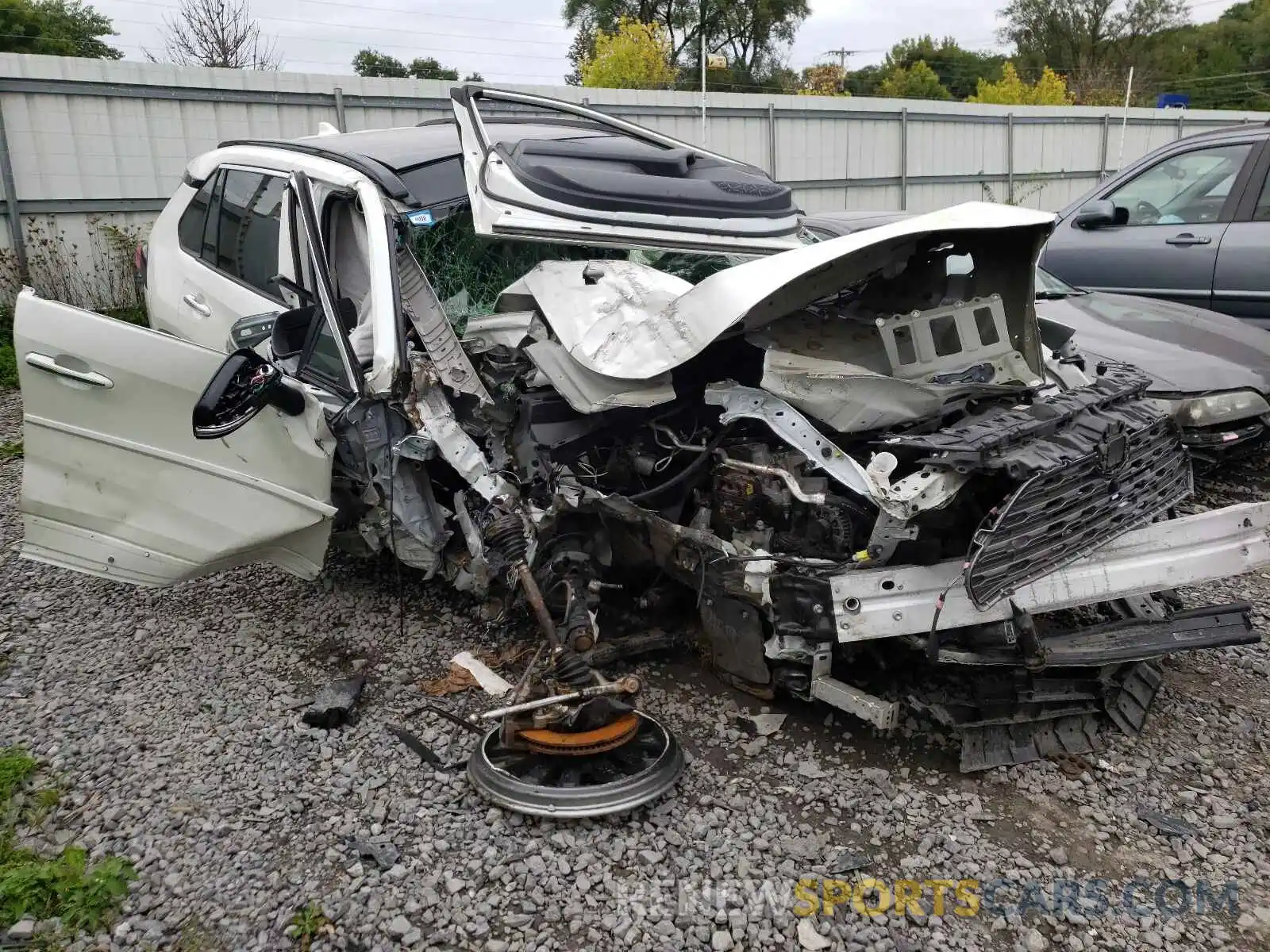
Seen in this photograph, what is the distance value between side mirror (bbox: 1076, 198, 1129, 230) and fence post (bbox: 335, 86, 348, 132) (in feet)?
24.2

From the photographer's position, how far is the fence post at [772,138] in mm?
13414

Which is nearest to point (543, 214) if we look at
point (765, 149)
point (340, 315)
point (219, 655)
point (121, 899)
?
point (340, 315)

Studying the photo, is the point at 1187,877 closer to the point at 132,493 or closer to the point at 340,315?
the point at 340,315

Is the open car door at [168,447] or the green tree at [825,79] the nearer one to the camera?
the open car door at [168,447]

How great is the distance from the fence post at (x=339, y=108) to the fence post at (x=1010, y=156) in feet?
37.0

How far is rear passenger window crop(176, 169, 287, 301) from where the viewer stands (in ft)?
13.9

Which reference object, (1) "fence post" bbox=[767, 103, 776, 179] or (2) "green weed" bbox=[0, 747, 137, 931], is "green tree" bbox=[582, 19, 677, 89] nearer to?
(1) "fence post" bbox=[767, 103, 776, 179]

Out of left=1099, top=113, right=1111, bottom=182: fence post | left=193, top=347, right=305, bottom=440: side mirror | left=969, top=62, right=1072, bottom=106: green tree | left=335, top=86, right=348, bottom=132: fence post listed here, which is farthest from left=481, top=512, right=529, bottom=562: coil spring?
left=969, top=62, right=1072, bottom=106: green tree

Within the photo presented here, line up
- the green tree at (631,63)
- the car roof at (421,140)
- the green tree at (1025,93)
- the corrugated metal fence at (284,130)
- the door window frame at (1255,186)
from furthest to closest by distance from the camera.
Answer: the green tree at (1025,93) < the green tree at (631,63) < the corrugated metal fence at (284,130) < the door window frame at (1255,186) < the car roof at (421,140)

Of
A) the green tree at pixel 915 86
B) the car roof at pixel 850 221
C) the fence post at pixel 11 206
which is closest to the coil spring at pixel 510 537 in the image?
the car roof at pixel 850 221

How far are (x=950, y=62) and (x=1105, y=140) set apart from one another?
90.6ft

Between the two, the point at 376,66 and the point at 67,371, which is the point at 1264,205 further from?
the point at 376,66

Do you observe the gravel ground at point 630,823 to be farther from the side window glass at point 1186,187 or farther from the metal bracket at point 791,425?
the side window glass at point 1186,187

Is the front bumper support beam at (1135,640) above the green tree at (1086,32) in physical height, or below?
below
